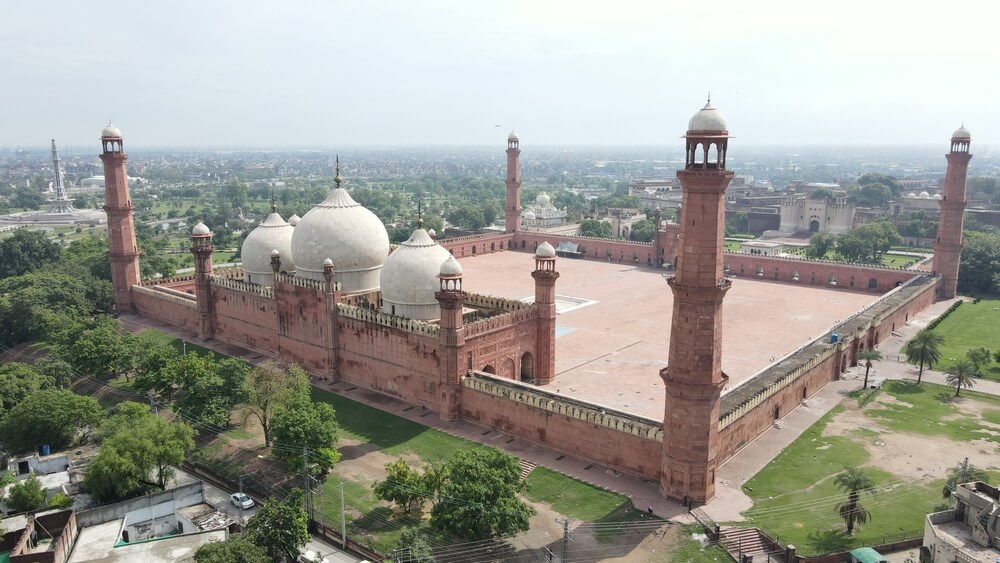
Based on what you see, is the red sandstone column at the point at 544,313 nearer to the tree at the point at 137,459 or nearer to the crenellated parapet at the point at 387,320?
the crenellated parapet at the point at 387,320

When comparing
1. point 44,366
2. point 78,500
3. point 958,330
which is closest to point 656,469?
point 78,500

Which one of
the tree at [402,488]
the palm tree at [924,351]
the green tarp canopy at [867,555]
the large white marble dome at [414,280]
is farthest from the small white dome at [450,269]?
the palm tree at [924,351]

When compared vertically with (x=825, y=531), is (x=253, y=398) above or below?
above

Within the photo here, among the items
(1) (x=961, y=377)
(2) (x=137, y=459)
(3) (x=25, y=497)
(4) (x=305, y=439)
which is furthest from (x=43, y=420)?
(1) (x=961, y=377)

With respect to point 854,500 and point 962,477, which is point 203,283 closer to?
point 854,500

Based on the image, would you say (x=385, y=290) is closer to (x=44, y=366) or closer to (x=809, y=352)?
(x=44, y=366)

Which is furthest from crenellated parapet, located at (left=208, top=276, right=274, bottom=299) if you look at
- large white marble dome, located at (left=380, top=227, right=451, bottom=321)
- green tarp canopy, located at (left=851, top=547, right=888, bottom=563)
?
green tarp canopy, located at (left=851, top=547, right=888, bottom=563)
